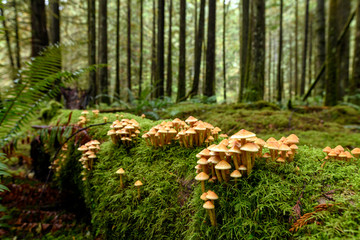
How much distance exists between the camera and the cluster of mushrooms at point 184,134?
208 cm

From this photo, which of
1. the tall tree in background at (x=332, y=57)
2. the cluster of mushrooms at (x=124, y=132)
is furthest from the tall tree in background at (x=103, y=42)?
the tall tree in background at (x=332, y=57)

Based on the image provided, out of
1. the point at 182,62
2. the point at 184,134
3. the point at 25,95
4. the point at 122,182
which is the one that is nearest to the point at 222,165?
the point at 184,134

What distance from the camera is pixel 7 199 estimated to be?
3436 mm

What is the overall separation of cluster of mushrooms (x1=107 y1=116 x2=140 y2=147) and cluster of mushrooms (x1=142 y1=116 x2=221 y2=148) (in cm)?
26

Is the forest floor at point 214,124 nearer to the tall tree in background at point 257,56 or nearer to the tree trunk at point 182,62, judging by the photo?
the tall tree in background at point 257,56

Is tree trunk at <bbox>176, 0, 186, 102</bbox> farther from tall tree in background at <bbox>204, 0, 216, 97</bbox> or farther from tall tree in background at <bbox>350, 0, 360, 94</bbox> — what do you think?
tall tree in background at <bbox>350, 0, 360, 94</bbox>

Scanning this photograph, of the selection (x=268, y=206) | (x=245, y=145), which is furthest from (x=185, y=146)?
(x=268, y=206)

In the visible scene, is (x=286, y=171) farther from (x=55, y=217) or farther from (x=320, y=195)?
(x=55, y=217)

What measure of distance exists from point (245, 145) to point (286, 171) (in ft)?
1.74

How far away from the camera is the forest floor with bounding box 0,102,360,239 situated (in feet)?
9.79

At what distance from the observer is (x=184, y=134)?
2.02 metres

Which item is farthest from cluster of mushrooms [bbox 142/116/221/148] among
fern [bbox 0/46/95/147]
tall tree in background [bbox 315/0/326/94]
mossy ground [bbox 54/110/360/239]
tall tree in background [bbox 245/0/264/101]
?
tall tree in background [bbox 315/0/326/94]

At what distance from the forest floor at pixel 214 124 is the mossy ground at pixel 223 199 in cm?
91

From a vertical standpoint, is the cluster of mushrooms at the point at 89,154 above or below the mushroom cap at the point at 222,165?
below
